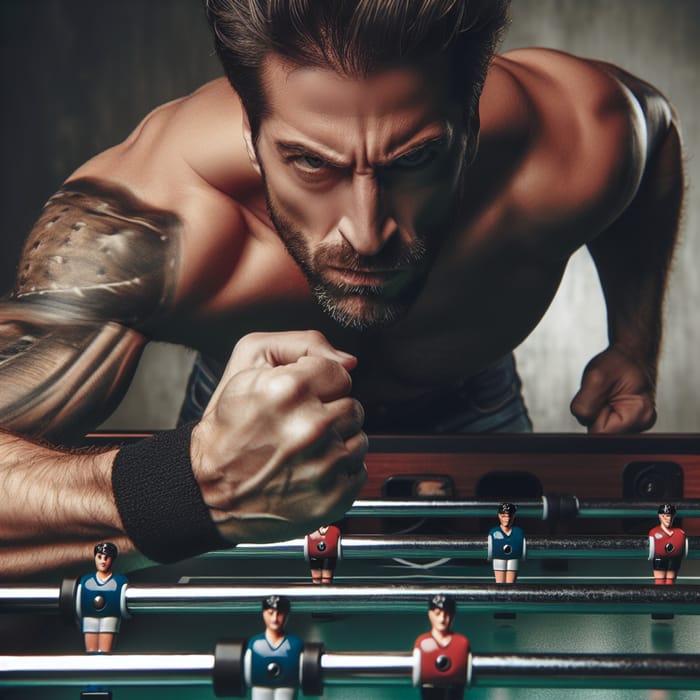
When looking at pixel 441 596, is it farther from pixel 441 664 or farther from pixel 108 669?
pixel 108 669

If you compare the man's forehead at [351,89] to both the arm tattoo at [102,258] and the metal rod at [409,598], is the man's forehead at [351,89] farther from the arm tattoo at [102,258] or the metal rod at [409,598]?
the metal rod at [409,598]

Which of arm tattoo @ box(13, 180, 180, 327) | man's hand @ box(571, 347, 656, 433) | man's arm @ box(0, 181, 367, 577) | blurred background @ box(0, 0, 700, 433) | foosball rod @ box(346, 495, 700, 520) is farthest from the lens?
blurred background @ box(0, 0, 700, 433)

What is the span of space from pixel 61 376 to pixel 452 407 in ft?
2.54

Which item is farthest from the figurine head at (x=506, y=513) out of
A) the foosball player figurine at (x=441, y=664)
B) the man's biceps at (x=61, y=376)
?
the man's biceps at (x=61, y=376)

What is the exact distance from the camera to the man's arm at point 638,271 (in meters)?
1.64

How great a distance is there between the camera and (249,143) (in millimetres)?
1271

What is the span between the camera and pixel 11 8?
113 inches

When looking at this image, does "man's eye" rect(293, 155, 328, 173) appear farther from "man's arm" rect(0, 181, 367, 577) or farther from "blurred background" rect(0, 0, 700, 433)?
"blurred background" rect(0, 0, 700, 433)

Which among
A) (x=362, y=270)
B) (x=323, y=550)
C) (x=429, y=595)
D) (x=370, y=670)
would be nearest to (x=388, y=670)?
(x=370, y=670)

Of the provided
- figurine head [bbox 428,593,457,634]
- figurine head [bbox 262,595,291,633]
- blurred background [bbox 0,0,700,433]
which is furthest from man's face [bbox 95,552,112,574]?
blurred background [bbox 0,0,700,433]

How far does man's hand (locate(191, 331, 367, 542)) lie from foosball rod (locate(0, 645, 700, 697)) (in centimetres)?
12

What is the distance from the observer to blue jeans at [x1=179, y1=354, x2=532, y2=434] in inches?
66.0

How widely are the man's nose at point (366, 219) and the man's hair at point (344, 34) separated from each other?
0.11m

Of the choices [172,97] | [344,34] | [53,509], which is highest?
[172,97]
